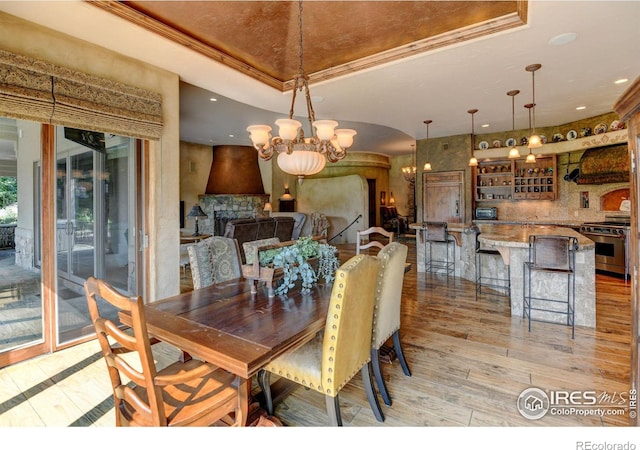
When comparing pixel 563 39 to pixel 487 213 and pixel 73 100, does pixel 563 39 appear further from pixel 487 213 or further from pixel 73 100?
pixel 487 213

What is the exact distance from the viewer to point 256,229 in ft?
21.3

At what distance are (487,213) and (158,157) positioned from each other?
6.64 m

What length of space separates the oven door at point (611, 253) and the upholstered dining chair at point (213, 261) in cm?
612

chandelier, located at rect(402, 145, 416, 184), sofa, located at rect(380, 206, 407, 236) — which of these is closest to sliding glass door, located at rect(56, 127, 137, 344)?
chandelier, located at rect(402, 145, 416, 184)

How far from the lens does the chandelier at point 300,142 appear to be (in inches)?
102

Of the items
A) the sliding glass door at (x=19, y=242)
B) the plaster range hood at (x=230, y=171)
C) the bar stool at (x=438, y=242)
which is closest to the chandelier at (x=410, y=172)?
the plaster range hood at (x=230, y=171)

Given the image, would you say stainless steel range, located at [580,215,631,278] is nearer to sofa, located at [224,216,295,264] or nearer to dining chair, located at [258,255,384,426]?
dining chair, located at [258,255,384,426]

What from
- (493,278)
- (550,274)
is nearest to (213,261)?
(550,274)

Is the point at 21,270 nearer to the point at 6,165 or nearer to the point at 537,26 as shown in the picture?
the point at 6,165

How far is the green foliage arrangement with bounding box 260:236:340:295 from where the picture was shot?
2062mm

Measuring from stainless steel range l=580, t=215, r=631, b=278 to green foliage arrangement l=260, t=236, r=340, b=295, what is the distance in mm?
5538

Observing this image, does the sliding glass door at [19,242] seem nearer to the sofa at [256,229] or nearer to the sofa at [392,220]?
the sofa at [256,229]

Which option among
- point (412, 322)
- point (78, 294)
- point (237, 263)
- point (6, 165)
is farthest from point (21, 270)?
point (412, 322)

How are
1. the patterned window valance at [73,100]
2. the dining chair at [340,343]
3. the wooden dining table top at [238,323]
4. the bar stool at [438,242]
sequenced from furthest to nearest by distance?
the bar stool at [438,242] → the patterned window valance at [73,100] → the dining chair at [340,343] → the wooden dining table top at [238,323]
